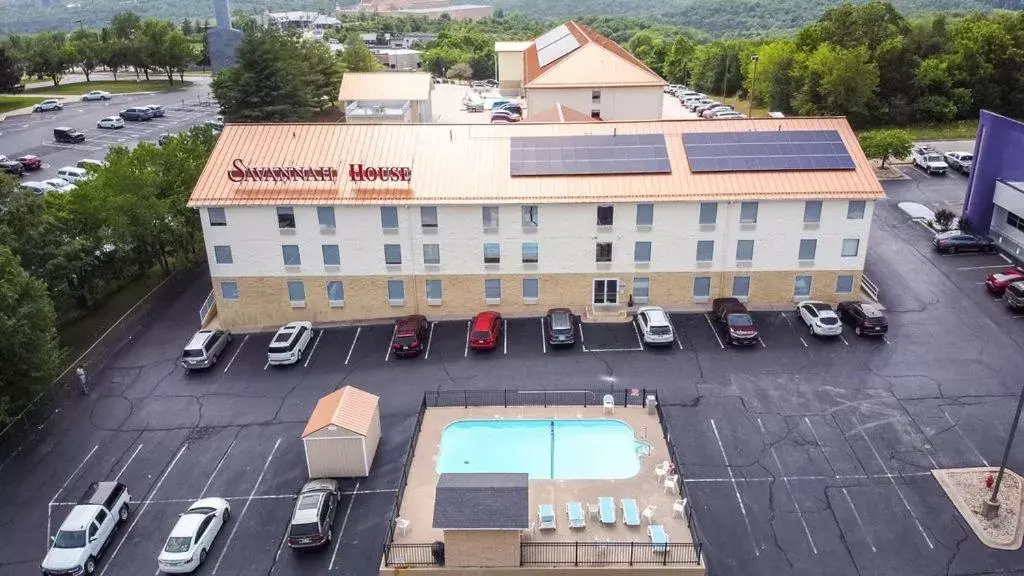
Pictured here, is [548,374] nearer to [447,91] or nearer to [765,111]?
[765,111]

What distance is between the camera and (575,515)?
96.6 ft

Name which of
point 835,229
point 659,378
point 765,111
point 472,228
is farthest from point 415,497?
point 765,111

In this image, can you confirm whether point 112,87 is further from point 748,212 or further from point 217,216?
point 748,212

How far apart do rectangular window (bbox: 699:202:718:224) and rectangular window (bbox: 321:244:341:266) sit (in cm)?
2251

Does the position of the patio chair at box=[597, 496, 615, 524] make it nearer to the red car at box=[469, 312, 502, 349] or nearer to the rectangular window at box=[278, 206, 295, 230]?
the red car at box=[469, 312, 502, 349]

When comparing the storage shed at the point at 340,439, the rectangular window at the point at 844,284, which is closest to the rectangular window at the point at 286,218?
the storage shed at the point at 340,439

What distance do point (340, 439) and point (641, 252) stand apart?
22420 mm

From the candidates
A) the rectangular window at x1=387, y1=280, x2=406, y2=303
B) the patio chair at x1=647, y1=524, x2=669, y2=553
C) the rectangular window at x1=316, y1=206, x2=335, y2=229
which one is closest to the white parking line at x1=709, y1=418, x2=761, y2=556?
the patio chair at x1=647, y1=524, x2=669, y2=553

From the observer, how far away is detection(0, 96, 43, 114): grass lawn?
368 ft

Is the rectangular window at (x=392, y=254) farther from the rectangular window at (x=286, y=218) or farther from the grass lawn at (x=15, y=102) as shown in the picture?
the grass lawn at (x=15, y=102)

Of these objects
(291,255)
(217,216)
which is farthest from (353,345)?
→ (217,216)

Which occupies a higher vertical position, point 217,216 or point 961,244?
point 217,216

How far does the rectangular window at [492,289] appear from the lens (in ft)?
157

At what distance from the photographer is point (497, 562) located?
2777 centimetres
